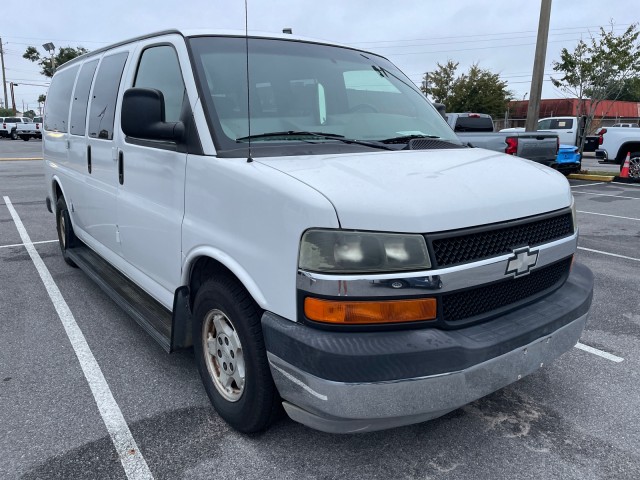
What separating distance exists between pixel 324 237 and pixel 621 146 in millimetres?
16042

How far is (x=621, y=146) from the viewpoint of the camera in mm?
15281

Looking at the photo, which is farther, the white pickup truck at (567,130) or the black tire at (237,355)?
the white pickup truck at (567,130)

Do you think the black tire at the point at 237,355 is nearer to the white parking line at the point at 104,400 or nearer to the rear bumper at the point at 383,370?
the rear bumper at the point at 383,370


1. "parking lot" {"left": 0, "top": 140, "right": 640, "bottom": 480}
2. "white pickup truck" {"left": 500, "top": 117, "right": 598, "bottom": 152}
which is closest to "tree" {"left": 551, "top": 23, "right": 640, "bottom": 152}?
"white pickup truck" {"left": 500, "top": 117, "right": 598, "bottom": 152}

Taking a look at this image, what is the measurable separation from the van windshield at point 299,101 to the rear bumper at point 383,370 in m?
1.05

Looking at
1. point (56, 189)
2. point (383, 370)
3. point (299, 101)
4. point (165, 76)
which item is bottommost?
point (383, 370)

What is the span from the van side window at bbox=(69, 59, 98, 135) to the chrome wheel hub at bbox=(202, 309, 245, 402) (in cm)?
264

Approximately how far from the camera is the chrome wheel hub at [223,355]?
2.67m

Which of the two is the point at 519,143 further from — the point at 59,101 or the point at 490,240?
the point at 490,240

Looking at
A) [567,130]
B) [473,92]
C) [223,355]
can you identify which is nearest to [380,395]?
[223,355]

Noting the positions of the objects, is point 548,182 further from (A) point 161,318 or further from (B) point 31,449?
(B) point 31,449

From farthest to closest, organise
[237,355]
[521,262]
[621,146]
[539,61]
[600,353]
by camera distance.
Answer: [539,61] → [621,146] → [600,353] → [237,355] → [521,262]

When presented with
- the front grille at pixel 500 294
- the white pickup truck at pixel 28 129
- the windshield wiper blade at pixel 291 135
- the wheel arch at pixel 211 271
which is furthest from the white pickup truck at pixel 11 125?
the front grille at pixel 500 294

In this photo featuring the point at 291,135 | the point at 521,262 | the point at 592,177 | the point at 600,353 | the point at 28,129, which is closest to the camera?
the point at 521,262
